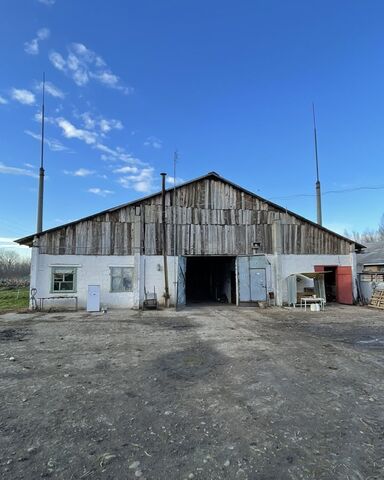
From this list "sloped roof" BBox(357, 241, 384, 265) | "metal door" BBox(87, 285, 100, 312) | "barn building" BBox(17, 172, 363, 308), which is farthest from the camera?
"sloped roof" BBox(357, 241, 384, 265)

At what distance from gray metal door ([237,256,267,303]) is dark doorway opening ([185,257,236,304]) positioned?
1.66 metres

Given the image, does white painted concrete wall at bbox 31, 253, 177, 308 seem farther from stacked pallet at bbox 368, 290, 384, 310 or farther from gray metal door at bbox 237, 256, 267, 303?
stacked pallet at bbox 368, 290, 384, 310

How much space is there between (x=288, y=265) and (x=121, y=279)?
9.33m

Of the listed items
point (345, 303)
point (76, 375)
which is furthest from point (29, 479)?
point (345, 303)

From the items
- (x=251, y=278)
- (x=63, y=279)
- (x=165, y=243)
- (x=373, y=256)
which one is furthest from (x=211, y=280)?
(x=63, y=279)

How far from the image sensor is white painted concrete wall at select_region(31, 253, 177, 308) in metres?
16.9

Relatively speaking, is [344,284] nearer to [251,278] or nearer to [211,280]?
[251,278]

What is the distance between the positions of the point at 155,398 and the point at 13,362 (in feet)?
12.0

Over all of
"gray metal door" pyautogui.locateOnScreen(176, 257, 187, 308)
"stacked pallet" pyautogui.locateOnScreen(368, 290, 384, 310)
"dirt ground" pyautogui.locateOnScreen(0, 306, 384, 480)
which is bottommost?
"dirt ground" pyautogui.locateOnScreen(0, 306, 384, 480)

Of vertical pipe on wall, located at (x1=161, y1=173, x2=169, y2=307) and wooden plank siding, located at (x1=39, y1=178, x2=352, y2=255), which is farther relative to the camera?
vertical pipe on wall, located at (x1=161, y1=173, x2=169, y2=307)

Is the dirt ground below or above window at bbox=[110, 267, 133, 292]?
below

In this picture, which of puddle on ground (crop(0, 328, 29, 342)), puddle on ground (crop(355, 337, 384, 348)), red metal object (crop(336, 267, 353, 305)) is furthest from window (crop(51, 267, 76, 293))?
red metal object (crop(336, 267, 353, 305))

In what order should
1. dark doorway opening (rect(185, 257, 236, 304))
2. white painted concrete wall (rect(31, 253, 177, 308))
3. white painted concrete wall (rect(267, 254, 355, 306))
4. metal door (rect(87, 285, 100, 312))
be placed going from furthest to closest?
1. dark doorway opening (rect(185, 257, 236, 304))
2. white painted concrete wall (rect(267, 254, 355, 306))
3. white painted concrete wall (rect(31, 253, 177, 308))
4. metal door (rect(87, 285, 100, 312))

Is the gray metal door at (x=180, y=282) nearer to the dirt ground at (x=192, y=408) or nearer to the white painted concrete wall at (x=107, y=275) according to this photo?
→ the white painted concrete wall at (x=107, y=275)
